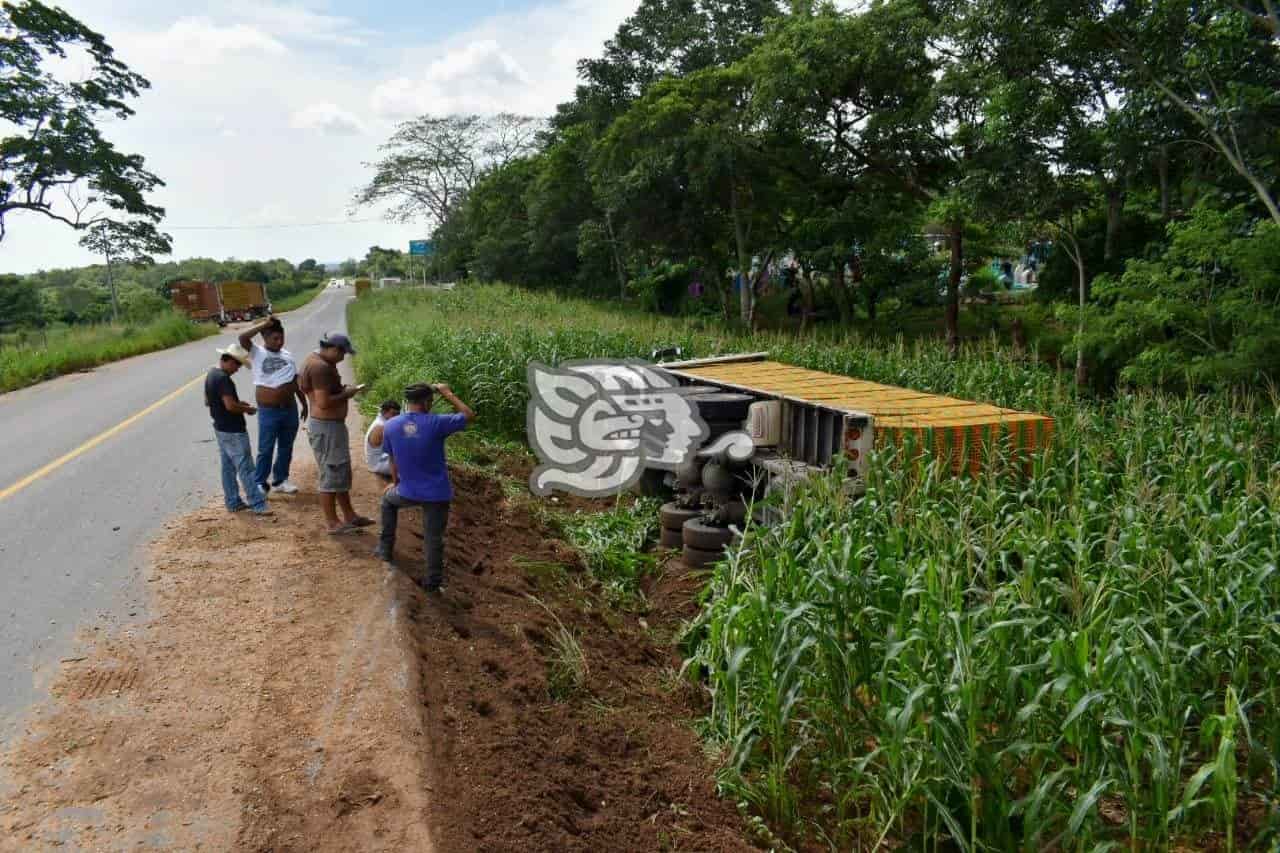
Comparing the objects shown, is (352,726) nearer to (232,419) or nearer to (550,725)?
(550,725)

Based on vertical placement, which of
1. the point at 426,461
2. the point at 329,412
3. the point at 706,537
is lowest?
the point at 706,537

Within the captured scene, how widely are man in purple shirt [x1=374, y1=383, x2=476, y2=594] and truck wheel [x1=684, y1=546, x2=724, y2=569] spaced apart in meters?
2.44

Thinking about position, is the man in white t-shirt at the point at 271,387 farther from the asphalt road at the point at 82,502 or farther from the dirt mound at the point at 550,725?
the dirt mound at the point at 550,725

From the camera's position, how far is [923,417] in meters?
7.18

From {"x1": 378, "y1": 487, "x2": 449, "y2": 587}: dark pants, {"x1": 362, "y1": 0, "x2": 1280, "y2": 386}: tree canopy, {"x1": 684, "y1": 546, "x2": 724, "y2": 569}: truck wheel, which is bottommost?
{"x1": 684, "y1": 546, "x2": 724, "y2": 569}: truck wheel

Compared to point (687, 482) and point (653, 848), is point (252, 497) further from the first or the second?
point (653, 848)

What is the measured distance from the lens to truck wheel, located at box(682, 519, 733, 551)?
744cm

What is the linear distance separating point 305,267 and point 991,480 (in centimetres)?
15537

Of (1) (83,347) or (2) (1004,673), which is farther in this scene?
(1) (83,347)

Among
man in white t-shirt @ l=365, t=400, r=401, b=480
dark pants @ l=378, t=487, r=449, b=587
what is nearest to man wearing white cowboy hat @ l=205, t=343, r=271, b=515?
man in white t-shirt @ l=365, t=400, r=401, b=480

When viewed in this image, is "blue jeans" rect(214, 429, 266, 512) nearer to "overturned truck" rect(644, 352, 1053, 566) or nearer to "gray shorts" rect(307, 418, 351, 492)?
"gray shorts" rect(307, 418, 351, 492)

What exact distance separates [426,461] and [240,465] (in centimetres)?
250

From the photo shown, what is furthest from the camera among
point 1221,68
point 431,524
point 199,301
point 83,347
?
point 199,301

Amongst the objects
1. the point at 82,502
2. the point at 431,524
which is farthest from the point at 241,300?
the point at 431,524
